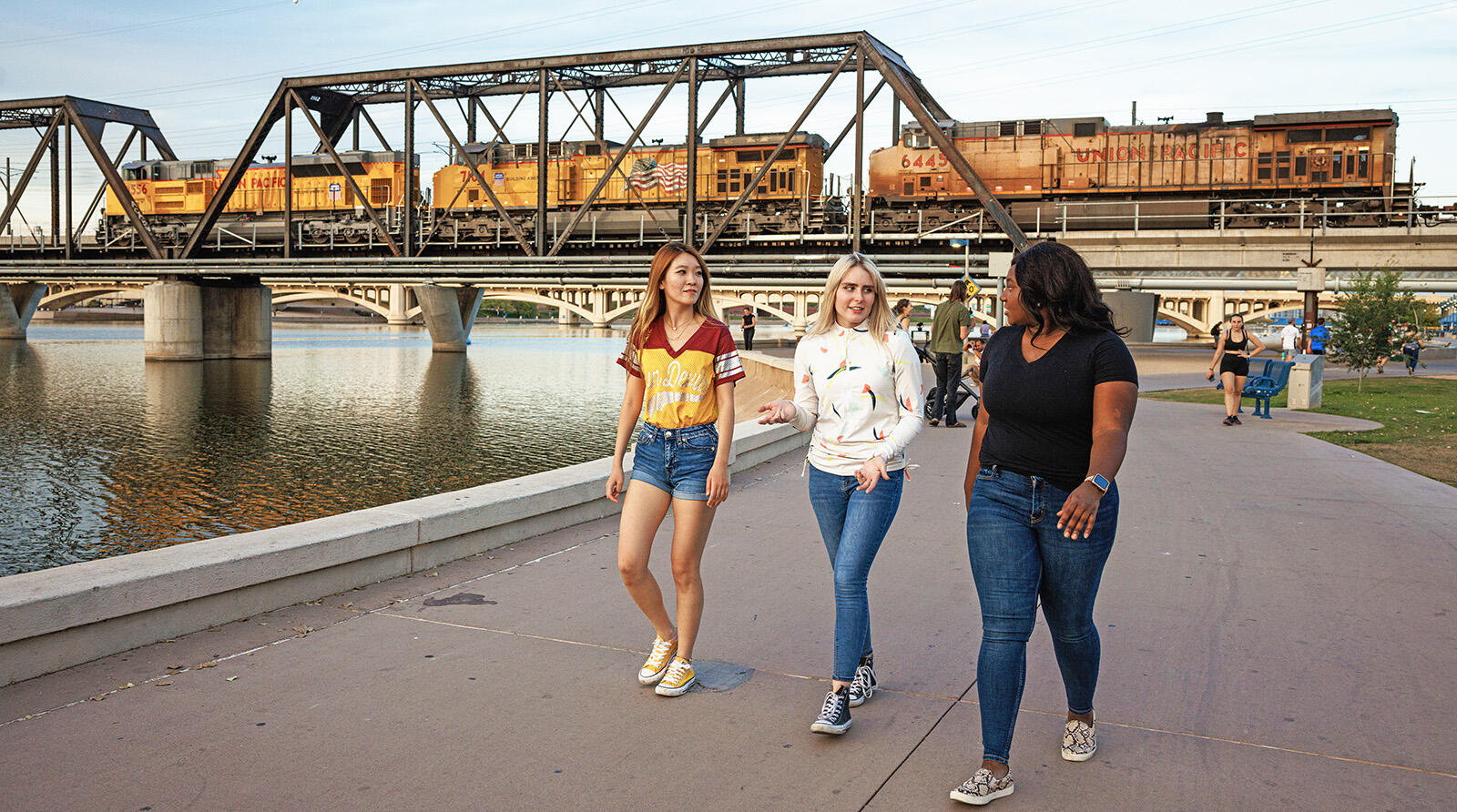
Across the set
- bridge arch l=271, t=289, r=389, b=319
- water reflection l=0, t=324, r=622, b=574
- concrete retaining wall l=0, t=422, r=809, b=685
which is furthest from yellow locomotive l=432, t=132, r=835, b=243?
bridge arch l=271, t=289, r=389, b=319

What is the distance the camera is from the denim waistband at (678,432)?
13.5 feet

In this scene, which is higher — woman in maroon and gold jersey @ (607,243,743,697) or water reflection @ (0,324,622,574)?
woman in maroon and gold jersey @ (607,243,743,697)

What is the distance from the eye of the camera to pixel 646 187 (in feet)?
120

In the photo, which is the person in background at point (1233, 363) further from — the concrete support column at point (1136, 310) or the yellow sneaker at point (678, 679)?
the concrete support column at point (1136, 310)

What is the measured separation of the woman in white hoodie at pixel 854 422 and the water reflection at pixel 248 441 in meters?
7.46

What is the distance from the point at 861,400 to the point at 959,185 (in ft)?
98.5

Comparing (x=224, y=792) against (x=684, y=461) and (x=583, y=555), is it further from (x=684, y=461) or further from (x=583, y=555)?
(x=583, y=555)

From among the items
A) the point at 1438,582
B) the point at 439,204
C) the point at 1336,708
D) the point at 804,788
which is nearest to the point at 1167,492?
the point at 1438,582

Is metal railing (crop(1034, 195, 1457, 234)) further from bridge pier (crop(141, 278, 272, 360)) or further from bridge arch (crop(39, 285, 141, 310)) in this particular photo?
bridge arch (crop(39, 285, 141, 310))

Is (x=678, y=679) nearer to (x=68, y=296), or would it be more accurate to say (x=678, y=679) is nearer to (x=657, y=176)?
(x=657, y=176)

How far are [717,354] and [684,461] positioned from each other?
45cm

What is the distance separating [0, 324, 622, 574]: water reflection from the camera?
10.6 meters

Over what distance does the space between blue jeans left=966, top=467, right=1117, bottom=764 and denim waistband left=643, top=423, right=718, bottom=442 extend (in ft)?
3.99

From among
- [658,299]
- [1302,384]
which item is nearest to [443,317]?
[1302,384]
